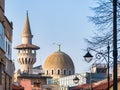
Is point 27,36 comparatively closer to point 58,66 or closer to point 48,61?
point 48,61

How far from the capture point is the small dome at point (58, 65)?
178500 mm

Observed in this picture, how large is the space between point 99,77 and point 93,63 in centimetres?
11743

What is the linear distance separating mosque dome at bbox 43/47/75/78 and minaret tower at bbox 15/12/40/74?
5409mm

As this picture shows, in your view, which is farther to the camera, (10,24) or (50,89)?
(50,89)

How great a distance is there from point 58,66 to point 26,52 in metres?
11.6

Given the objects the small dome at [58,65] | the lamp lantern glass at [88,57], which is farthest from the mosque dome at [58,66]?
the lamp lantern glass at [88,57]

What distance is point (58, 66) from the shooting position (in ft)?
590

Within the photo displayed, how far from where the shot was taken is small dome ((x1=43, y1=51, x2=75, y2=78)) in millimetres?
178500

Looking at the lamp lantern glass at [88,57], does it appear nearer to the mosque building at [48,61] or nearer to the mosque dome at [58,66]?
the mosque building at [48,61]

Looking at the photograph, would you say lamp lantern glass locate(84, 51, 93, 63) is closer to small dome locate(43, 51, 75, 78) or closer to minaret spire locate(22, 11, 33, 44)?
small dome locate(43, 51, 75, 78)

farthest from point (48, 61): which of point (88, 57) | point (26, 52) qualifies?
point (88, 57)

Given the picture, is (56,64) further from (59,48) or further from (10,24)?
(10,24)

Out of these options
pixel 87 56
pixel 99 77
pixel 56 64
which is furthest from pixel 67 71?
pixel 87 56

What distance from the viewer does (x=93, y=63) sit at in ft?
85.6
